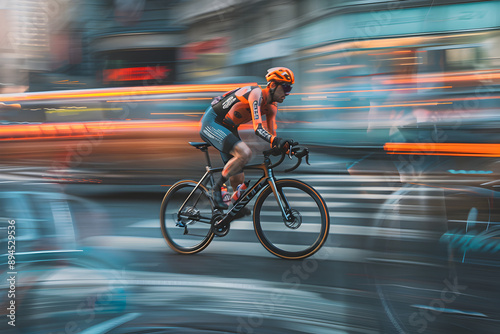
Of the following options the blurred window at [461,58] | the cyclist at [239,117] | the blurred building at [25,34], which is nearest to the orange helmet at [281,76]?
the cyclist at [239,117]

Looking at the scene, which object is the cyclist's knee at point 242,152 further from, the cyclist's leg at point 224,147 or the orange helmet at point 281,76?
the orange helmet at point 281,76

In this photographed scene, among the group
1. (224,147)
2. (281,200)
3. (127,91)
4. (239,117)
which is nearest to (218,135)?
(224,147)

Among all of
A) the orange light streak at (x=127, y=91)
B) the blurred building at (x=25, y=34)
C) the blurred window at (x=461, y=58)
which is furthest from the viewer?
the blurred building at (x=25, y=34)

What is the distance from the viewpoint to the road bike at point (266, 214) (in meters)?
4.67

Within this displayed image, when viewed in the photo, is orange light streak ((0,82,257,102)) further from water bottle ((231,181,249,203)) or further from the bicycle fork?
the bicycle fork

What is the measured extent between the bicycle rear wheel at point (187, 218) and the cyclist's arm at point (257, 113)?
90 cm

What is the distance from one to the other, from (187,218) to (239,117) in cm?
125

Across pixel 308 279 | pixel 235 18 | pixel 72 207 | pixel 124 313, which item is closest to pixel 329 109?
pixel 235 18

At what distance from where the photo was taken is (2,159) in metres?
14.6

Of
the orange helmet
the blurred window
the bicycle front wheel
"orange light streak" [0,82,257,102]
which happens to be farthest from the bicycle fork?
the blurred window

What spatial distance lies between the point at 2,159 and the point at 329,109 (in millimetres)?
9957

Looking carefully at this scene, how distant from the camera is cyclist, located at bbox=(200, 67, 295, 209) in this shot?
4.93 metres

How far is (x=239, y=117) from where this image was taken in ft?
17.4

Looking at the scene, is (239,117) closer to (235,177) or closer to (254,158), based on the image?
(235,177)
